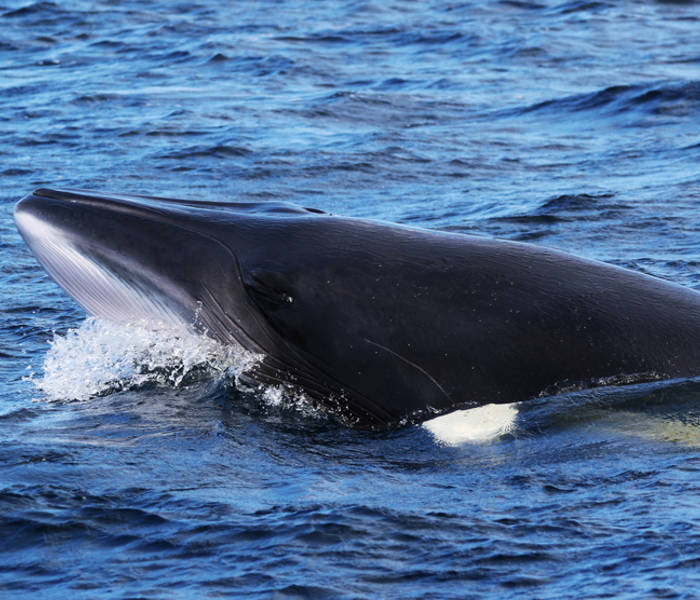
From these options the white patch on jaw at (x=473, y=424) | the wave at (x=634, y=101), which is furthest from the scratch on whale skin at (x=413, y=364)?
the wave at (x=634, y=101)

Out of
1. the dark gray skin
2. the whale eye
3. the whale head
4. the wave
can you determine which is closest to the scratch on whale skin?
the dark gray skin

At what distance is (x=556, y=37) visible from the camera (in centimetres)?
2983

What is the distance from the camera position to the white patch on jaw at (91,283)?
29.2 ft

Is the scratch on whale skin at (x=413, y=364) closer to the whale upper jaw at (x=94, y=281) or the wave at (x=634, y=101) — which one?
the whale upper jaw at (x=94, y=281)

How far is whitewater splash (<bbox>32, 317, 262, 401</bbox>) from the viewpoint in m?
8.98

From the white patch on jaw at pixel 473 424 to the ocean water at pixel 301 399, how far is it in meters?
0.01

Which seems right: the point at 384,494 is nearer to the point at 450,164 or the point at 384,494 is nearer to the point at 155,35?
the point at 450,164

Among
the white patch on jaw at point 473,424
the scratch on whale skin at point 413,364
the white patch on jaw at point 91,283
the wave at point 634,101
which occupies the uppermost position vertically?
the white patch on jaw at point 91,283

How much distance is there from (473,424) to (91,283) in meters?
2.93

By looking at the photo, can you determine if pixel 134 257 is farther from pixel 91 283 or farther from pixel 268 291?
pixel 268 291

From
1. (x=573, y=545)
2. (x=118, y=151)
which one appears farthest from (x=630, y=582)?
(x=118, y=151)

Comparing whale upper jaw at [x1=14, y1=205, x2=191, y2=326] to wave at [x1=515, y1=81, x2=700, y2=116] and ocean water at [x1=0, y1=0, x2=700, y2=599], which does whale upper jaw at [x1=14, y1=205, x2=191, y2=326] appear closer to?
ocean water at [x1=0, y1=0, x2=700, y2=599]

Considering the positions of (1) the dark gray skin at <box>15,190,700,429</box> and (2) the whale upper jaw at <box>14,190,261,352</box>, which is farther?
(2) the whale upper jaw at <box>14,190,261,352</box>

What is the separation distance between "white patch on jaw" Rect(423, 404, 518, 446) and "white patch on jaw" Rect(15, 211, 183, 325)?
200cm
